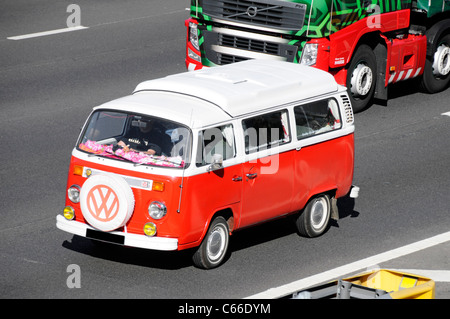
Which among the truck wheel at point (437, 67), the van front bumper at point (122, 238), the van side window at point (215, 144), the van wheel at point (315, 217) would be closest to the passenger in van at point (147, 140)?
the van side window at point (215, 144)

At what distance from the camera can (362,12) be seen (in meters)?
17.0

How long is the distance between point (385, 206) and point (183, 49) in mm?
9080

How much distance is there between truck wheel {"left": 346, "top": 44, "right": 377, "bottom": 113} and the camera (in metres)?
17.4

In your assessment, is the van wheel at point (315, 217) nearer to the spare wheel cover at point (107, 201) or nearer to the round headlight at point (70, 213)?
the spare wheel cover at point (107, 201)

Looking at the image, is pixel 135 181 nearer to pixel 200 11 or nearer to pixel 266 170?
pixel 266 170

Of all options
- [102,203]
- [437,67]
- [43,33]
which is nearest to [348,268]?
[102,203]

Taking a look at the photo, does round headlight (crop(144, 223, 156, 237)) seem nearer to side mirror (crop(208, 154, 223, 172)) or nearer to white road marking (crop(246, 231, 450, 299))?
side mirror (crop(208, 154, 223, 172))

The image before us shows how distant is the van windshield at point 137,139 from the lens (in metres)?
10.5

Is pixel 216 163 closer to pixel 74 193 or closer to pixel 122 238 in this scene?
pixel 122 238

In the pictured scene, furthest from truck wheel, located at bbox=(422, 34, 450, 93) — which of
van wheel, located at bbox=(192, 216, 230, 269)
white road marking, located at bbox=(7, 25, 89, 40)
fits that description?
van wheel, located at bbox=(192, 216, 230, 269)

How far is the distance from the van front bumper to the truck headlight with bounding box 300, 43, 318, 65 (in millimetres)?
6976
